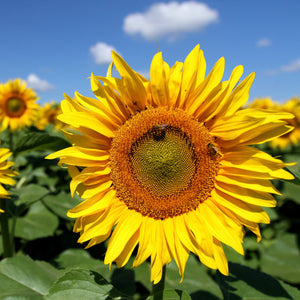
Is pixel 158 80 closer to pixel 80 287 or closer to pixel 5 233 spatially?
pixel 80 287

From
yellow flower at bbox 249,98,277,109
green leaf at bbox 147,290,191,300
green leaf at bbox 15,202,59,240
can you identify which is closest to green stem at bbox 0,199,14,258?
green leaf at bbox 15,202,59,240

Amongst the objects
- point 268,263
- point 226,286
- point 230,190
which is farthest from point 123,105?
point 268,263

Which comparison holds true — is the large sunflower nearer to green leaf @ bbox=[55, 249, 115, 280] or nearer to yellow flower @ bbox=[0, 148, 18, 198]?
yellow flower @ bbox=[0, 148, 18, 198]

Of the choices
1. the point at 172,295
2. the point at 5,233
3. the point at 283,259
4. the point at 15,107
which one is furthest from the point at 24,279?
the point at 15,107

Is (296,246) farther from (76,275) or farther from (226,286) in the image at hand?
(76,275)

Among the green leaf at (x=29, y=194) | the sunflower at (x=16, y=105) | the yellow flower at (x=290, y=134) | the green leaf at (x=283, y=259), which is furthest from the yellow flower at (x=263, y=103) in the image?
the green leaf at (x=29, y=194)

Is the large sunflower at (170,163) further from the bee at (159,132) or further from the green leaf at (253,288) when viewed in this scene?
the green leaf at (253,288)
